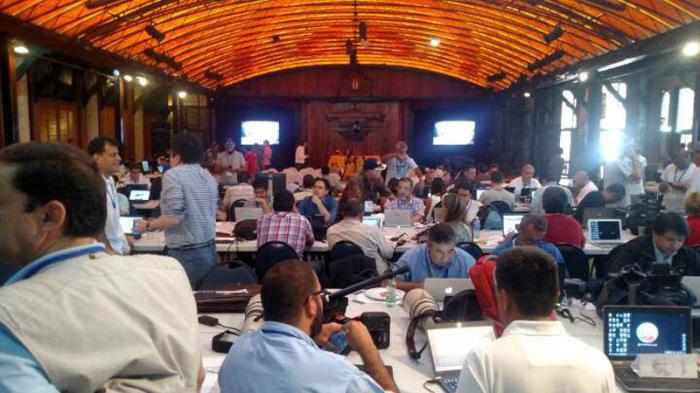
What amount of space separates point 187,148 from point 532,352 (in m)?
3.54

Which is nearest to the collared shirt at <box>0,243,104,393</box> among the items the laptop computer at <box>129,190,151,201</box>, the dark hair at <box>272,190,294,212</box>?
the dark hair at <box>272,190,294,212</box>

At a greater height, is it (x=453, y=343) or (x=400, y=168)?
(x=400, y=168)

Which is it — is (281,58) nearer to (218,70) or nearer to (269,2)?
(218,70)

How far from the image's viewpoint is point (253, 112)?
26578mm

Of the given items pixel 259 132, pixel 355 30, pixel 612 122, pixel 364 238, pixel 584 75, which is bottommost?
pixel 364 238

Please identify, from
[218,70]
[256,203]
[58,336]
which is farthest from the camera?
[218,70]

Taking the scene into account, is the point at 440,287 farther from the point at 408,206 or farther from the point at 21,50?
the point at 21,50

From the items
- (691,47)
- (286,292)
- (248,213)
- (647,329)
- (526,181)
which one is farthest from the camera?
(526,181)

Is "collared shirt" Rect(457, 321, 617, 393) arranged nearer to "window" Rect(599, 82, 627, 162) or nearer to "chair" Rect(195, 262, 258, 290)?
"chair" Rect(195, 262, 258, 290)

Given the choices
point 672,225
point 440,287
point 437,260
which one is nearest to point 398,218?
point 437,260

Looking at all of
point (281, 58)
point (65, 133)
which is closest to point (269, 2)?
point (65, 133)

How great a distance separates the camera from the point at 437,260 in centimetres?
470

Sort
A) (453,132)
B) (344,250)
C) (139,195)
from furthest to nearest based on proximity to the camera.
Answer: (453,132) < (139,195) < (344,250)

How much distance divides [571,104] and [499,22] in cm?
562
